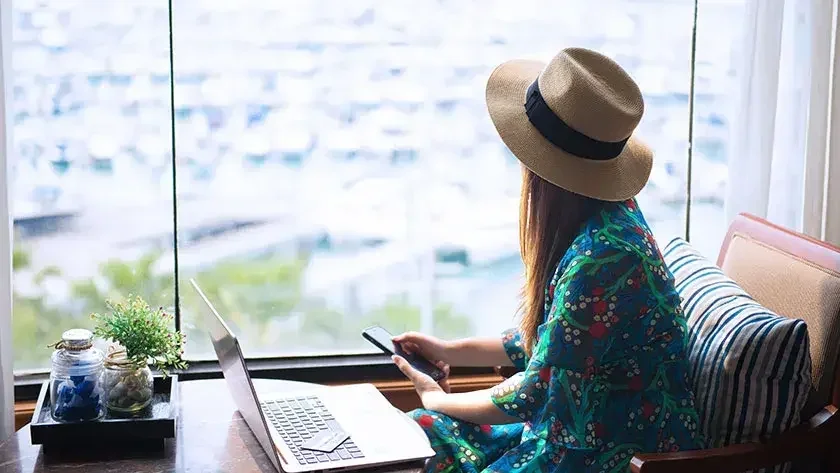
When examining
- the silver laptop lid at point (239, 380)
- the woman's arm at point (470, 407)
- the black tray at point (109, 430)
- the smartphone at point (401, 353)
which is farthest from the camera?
the smartphone at point (401, 353)

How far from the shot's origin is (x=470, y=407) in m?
1.93

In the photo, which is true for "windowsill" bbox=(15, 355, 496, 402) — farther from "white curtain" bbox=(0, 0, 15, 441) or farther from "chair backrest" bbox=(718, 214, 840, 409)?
"chair backrest" bbox=(718, 214, 840, 409)

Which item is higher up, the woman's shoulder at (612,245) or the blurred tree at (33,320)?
the woman's shoulder at (612,245)

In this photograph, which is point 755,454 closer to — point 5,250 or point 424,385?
point 424,385

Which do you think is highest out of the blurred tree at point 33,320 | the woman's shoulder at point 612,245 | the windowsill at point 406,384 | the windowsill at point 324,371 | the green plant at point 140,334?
the woman's shoulder at point 612,245

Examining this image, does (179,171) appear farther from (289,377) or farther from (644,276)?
(644,276)

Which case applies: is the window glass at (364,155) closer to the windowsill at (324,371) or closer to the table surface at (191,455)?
the windowsill at (324,371)

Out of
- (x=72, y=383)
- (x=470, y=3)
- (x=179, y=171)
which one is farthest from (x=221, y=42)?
(x=72, y=383)

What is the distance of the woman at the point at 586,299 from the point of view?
1791 millimetres

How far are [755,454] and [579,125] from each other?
634 millimetres

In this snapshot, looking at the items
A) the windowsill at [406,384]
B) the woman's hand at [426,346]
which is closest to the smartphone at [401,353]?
the woman's hand at [426,346]

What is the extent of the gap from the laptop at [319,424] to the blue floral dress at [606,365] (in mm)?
198

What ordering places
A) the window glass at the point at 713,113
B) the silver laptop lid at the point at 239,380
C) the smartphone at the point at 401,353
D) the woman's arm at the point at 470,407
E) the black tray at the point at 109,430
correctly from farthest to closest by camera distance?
the window glass at the point at 713,113
the smartphone at the point at 401,353
the woman's arm at the point at 470,407
the black tray at the point at 109,430
the silver laptop lid at the point at 239,380

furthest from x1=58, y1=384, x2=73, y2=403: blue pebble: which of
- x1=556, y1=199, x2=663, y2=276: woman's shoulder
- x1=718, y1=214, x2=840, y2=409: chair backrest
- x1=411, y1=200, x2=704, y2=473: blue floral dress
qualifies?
x1=718, y1=214, x2=840, y2=409: chair backrest
